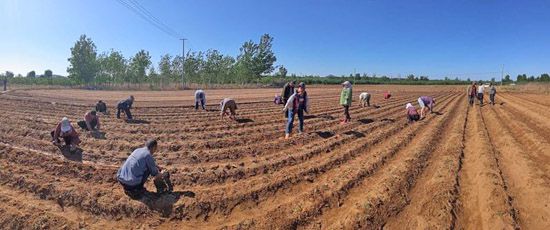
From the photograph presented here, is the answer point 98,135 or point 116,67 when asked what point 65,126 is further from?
point 116,67

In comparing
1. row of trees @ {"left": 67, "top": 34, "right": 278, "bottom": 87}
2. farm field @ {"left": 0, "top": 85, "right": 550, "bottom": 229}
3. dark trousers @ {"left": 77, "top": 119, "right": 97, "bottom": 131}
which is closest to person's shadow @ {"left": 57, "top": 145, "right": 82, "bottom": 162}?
farm field @ {"left": 0, "top": 85, "right": 550, "bottom": 229}

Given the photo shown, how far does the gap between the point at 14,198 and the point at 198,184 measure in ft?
8.79

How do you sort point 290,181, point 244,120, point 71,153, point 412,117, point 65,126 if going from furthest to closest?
point 244,120 < point 412,117 < point 65,126 < point 71,153 < point 290,181

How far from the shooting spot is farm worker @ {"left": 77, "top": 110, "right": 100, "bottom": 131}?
9.91m

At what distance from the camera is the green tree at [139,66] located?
5775cm

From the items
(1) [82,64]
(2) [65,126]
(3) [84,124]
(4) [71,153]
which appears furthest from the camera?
(1) [82,64]

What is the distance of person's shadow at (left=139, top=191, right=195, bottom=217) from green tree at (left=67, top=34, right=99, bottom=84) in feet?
195

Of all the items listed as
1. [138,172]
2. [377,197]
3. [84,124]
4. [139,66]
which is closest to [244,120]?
[84,124]

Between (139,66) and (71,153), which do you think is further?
(139,66)

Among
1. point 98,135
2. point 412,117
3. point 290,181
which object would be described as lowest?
point 290,181

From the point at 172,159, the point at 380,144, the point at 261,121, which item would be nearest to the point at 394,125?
the point at 380,144

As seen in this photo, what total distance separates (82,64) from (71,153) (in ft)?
184

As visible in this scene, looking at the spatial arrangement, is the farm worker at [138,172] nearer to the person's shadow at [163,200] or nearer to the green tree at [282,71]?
the person's shadow at [163,200]

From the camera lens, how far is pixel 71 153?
7730 millimetres
